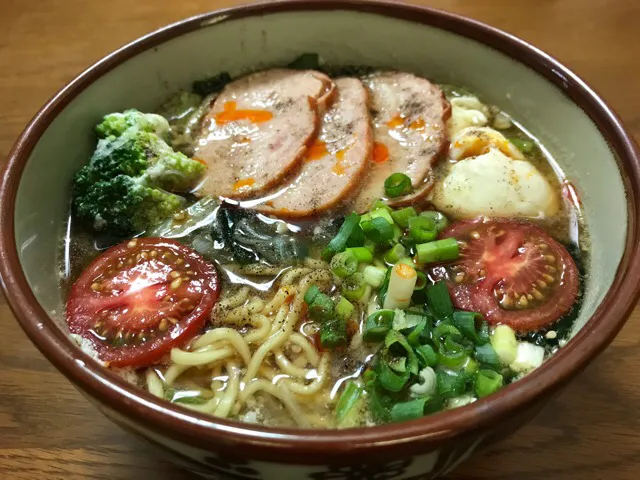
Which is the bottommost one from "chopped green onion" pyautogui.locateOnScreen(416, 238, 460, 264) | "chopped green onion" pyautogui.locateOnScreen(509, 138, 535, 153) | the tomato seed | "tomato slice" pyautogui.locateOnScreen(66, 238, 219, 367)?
"tomato slice" pyautogui.locateOnScreen(66, 238, 219, 367)

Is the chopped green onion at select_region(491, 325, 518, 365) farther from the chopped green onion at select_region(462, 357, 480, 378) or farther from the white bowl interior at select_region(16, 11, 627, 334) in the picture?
the white bowl interior at select_region(16, 11, 627, 334)

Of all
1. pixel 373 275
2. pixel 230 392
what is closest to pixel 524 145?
pixel 373 275

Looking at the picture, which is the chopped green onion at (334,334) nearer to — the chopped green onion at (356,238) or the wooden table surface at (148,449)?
the chopped green onion at (356,238)

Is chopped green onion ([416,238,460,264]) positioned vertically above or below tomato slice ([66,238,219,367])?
above

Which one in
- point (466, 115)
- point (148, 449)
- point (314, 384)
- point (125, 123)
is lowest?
point (148, 449)

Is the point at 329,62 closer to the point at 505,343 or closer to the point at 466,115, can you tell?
the point at 466,115

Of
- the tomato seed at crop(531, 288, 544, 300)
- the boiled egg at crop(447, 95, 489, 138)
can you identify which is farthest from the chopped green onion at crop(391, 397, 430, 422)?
the boiled egg at crop(447, 95, 489, 138)
